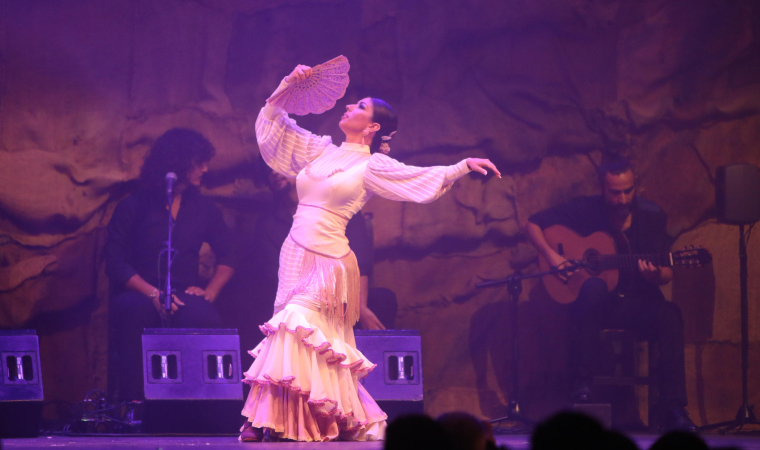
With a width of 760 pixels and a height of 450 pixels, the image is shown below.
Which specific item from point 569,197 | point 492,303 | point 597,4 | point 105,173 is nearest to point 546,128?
point 569,197

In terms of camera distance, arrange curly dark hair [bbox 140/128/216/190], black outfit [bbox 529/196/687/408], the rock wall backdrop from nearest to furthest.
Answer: black outfit [bbox 529/196/687/408] < curly dark hair [bbox 140/128/216/190] < the rock wall backdrop

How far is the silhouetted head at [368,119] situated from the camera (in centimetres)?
412

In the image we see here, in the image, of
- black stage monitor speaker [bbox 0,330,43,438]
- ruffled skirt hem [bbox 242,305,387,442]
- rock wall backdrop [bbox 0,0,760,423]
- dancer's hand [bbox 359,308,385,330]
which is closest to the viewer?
ruffled skirt hem [bbox 242,305,387,442]

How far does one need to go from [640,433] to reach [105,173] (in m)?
4.32

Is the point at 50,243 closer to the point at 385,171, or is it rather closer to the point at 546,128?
the point at 385,171

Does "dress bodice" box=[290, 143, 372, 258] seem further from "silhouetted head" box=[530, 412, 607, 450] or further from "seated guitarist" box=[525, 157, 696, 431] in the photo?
"silhouetted head" box=[530, 412, 607, 450]

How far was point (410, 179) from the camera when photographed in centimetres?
391

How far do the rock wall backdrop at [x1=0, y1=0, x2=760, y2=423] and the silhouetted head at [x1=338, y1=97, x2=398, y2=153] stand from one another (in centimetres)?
Result: 227

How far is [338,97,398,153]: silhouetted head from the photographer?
4.12 metres

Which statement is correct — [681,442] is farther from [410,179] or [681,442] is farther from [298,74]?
[298,74]

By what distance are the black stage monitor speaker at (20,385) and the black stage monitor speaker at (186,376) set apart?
0.60 metres

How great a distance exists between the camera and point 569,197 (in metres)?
6.49

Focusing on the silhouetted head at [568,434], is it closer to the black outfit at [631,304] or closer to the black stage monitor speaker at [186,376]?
the black stage monitor speaker at [186,376]

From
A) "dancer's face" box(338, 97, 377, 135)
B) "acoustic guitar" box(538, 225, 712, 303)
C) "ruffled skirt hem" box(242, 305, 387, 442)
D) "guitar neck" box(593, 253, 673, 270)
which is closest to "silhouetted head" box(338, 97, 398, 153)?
"dancer's face" box(338, 97, 377, 135)
